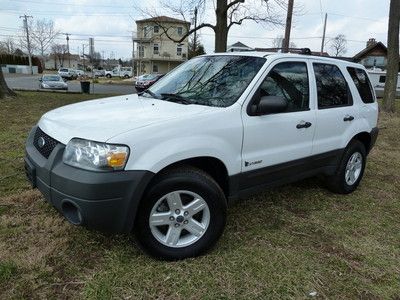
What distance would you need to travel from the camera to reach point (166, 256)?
124 inches

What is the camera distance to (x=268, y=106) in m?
3.47

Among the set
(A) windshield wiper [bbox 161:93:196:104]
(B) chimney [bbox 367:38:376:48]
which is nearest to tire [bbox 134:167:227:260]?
(A) windshield wiper [bbox 161:93:196:104]

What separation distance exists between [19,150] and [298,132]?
4496 mm

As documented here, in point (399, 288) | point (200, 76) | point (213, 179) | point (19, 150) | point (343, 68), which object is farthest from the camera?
point (19, 150)

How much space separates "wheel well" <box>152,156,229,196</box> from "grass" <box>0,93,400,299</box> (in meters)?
0.55

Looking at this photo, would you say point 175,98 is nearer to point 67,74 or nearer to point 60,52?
point 67,74

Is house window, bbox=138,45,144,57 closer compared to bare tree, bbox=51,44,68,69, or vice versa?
house window, bbox=138,45,144,57

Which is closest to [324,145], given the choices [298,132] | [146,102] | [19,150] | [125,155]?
[298,132]

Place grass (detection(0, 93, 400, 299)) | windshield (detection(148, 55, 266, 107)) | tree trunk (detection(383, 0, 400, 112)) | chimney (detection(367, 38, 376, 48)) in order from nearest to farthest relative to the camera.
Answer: grass (detection(0, 93, 400, 299)), windshield (detection(148, 55, 266, 107)), tree trunk (detection(383, 0, 400, 112)), chimney (detection(367, 38, 376, 48))

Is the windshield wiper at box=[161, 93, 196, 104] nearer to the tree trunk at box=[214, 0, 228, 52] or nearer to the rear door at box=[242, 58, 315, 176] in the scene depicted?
the rear door at box=[242, 58, 315, 176]

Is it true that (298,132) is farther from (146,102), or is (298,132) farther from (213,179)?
(146,102)

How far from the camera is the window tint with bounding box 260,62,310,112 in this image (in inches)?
149

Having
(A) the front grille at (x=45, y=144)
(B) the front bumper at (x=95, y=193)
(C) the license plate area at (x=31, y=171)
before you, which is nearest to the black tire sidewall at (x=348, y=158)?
(B) the front bumper at (x=95, y=193)

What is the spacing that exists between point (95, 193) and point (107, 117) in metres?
0.74
